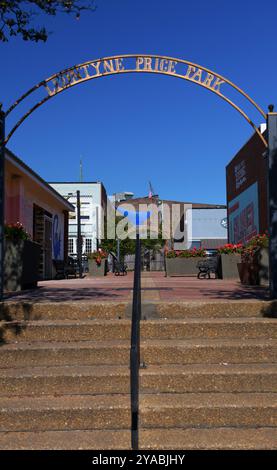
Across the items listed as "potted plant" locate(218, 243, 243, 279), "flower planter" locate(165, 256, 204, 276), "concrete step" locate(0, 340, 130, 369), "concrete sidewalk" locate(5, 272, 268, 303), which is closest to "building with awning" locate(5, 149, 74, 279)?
"flower planter" locate(165, 256, 204, 276)

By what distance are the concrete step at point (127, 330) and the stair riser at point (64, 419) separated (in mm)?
1188

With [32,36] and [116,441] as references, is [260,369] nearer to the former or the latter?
[116,441]

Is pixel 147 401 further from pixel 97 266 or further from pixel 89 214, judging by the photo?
pixel 89 214

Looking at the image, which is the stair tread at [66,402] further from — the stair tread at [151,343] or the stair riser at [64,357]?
the stair tread at [151,343]

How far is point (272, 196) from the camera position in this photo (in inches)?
239

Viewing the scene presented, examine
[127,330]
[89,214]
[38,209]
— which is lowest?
[127,330]

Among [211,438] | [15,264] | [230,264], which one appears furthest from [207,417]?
[230,264]

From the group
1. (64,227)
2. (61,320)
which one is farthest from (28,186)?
(61,320)

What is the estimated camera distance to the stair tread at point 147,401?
12.9 feet

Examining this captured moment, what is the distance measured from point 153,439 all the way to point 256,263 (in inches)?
262

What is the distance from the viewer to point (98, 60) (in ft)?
21.7

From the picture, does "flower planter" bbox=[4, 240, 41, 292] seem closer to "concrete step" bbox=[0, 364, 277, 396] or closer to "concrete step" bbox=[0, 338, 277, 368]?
"concrete step" bbox=[0, 338, 277, 368]

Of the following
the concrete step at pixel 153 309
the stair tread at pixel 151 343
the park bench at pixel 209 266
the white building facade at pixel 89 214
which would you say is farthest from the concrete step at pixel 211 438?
the white building facade at pixel 89 214
